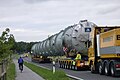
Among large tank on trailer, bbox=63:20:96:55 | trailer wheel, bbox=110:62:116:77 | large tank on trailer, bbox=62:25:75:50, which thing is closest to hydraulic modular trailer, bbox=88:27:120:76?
trailer wheel, bbox=110:62:116:77

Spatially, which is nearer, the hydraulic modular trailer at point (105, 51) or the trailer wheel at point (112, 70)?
the hydraulic modular trailer at point (105, 51)

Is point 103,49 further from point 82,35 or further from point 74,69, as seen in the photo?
point 74,69

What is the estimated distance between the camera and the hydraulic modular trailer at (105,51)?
25688 mm

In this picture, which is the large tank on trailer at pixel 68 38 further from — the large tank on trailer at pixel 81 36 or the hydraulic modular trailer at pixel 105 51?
the hydraulic modular trailer at pixel 105 51

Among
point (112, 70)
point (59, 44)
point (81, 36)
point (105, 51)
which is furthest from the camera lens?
point (59, 44)

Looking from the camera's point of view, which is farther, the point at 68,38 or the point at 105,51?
the point at 68,38

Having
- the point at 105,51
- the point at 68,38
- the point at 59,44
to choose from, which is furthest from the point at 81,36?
the point at 105,51

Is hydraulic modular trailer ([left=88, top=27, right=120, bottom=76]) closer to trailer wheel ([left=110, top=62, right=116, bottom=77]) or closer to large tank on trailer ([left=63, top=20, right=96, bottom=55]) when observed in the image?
trailer wheel ([left=110, top=62, right=116, bottom=77])

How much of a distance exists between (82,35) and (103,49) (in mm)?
7747

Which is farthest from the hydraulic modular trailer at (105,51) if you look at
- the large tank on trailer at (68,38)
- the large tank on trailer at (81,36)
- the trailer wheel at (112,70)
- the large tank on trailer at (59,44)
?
the large tank on trailer at (59,44)

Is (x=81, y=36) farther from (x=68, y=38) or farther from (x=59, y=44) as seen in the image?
(x=59, y=44)

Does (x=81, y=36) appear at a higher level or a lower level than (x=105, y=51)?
higher

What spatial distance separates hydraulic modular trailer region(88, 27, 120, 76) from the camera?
25.7 meters

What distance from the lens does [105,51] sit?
91.9ft
